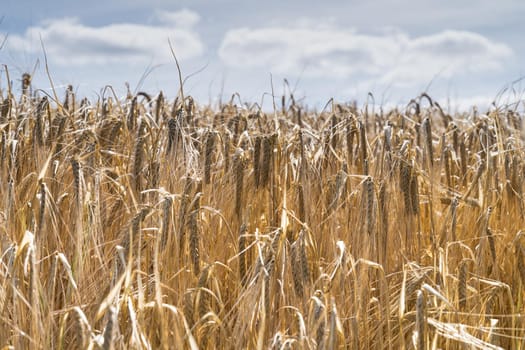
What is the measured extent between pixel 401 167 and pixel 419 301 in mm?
762

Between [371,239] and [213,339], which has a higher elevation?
[371,239]

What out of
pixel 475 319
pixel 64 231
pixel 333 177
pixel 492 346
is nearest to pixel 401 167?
pixel 333 177

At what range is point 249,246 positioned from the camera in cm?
154

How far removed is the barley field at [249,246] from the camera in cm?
145

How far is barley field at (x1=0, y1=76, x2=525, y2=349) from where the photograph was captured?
145 centimetres

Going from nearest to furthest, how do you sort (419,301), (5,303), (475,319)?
(419,301) < (5,303) < (475,319)

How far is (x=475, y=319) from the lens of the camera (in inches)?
72.5

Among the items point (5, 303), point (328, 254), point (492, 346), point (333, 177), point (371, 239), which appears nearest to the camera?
point (492, 346)

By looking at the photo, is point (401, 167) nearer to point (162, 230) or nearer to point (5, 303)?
point (162, 230)

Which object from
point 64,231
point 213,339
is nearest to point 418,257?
point 213,339

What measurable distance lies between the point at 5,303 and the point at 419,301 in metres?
0.96

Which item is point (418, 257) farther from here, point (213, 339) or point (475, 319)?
point (213, 339)

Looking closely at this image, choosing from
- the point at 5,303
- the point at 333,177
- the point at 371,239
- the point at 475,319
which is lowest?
the point at 475,319

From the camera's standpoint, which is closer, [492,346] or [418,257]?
[492,346]
